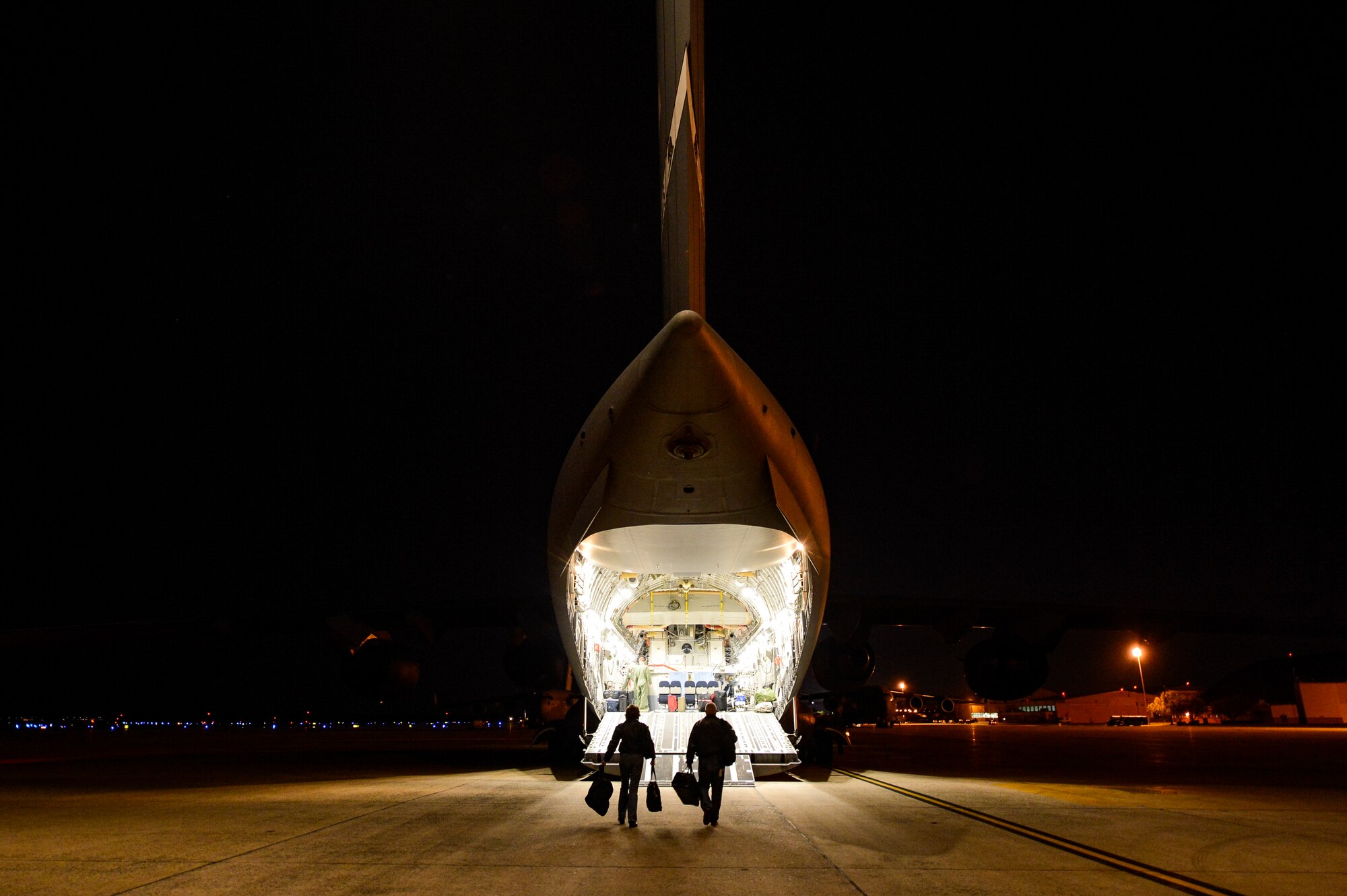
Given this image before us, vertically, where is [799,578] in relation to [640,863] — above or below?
above

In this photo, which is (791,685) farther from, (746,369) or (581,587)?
(746,369)

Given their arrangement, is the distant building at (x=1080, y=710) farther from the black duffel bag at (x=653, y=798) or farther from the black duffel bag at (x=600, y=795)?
the black duffel bag at (x=600, y=795)

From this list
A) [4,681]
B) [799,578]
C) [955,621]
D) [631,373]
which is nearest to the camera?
[631,373]

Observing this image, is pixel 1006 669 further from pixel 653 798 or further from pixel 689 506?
pixel 653 798

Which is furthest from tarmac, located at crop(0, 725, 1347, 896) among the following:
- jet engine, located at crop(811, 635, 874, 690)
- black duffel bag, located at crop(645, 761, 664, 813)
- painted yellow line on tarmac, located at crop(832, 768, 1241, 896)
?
jet engine, located at crop(811, 635, 874, 690)

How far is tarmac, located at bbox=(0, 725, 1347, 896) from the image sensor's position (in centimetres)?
437

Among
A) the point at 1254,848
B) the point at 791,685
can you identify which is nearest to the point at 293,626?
the point at 791,685

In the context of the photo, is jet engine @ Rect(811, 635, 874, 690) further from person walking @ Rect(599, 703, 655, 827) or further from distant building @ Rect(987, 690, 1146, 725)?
distant building @ Rect(987, 690, 1146, 725)

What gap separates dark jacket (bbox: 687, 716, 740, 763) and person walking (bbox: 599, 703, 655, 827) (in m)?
0.43

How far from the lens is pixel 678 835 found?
6164mm

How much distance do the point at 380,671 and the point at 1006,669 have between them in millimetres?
11942

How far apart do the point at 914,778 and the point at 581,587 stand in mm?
5685

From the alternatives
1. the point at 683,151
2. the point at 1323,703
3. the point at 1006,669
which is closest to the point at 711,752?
the point at 683,151

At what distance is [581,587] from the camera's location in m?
12.9
